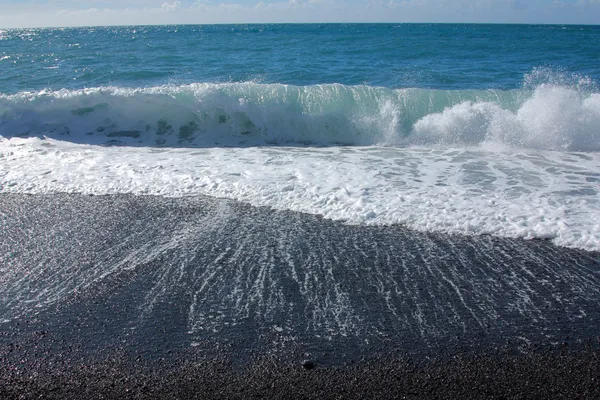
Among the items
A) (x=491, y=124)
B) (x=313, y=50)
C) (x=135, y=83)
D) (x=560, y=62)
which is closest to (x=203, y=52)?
(x=313, y=50)

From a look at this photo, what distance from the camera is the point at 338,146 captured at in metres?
9.84

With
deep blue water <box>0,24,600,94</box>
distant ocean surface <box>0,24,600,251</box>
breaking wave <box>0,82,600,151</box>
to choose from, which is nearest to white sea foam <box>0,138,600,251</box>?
distant ocean surface <box>0,24,600,251</box>

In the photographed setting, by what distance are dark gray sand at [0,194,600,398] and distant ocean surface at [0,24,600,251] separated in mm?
802

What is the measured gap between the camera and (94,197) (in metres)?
6.40

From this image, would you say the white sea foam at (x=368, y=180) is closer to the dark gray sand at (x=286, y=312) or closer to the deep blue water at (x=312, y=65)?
the dark gray sand at (x=286, y=312)

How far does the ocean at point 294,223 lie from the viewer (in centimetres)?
355

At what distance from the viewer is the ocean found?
3551 millimetres

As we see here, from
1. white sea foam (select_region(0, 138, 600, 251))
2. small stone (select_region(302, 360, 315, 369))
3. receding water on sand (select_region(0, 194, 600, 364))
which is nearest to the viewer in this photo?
small stone (select_region(302, 360, 315, 369))

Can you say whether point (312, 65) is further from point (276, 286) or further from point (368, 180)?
point (276, 286)

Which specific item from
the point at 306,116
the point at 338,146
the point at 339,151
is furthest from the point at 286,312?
the point at 306,116

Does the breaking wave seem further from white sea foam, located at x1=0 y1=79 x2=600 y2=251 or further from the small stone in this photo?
the small stone

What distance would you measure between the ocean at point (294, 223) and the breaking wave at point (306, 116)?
5cm

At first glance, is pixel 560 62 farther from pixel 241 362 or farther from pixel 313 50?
pixel 241 362

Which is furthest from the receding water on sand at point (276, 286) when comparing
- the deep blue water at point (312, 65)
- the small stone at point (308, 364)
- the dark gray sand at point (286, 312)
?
the deep blue water at point (312, 65)
